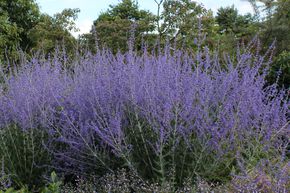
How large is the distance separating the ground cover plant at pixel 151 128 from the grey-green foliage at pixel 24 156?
0.04ft

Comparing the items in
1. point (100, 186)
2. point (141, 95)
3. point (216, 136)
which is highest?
point (141, 95)

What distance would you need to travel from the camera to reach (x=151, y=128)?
157 inches

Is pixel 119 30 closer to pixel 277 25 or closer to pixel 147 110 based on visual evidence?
pixel 277 25

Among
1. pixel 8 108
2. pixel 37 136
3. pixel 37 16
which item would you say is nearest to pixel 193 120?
pixel 37 136

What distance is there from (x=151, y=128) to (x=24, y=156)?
1256 millimetres

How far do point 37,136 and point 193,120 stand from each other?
154cm

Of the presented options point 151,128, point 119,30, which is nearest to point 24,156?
point 151,128

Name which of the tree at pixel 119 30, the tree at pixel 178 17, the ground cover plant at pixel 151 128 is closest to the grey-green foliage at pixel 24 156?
the ground cover plant at pixel 151 128

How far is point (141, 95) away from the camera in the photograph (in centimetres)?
415

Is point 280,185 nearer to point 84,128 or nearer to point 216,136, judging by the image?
point 216,136

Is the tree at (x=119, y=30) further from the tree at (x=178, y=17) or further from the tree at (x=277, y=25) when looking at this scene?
the tree at (x=277, y=25)

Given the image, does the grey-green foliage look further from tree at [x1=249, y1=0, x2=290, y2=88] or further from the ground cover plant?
tree at [x1=249, y1=0, x2=290, y2=88]

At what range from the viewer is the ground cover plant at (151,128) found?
374 centimetres

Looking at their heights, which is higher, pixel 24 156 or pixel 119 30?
pixel 119 30
